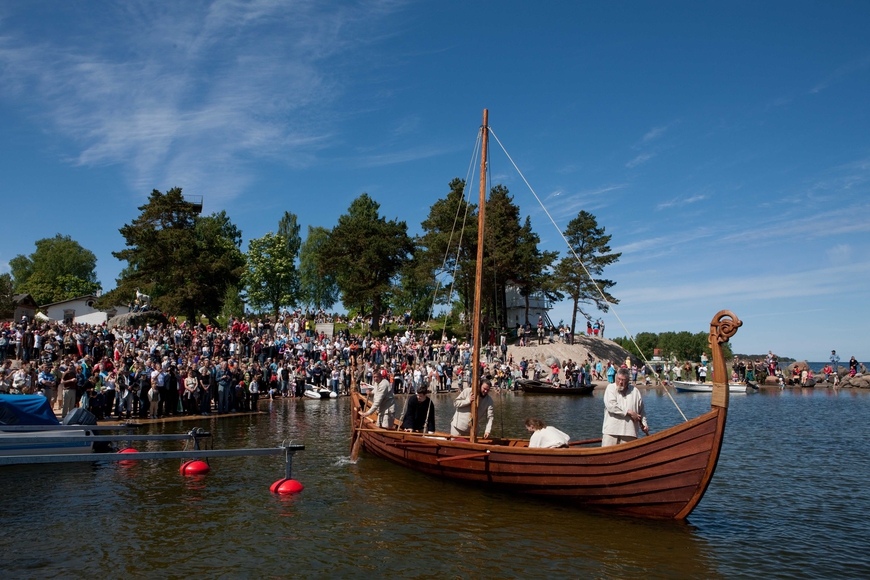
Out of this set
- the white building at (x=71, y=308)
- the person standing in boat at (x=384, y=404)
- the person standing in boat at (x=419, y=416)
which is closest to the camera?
the person standing in boat at (x=419, y=416)

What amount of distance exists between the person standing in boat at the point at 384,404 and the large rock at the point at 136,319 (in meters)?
34.4

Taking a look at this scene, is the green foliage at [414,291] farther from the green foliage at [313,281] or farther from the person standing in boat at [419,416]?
the person standing in boat at [419,416]

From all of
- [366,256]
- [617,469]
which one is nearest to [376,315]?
[366,256]

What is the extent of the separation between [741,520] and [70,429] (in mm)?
13914

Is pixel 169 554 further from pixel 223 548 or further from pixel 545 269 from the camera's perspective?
pixel 545 269

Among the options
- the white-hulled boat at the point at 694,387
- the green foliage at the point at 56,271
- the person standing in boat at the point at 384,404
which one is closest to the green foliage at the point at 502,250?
the white-hulled boat at the point at 694,387

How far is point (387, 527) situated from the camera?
9555 millimetres

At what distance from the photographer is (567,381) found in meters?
42.2

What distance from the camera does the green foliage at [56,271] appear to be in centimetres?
8744

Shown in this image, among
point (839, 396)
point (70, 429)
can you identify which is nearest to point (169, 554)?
point (70, 429)

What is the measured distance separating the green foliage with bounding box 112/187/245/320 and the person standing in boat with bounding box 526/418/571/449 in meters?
46.6

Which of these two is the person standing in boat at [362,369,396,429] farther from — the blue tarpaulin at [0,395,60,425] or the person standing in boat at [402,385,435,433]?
the blue tarpaulin at [0,395,60,425]

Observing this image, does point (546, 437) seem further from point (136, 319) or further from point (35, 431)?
point (136, 319)

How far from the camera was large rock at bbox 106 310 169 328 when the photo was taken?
4451 cm
